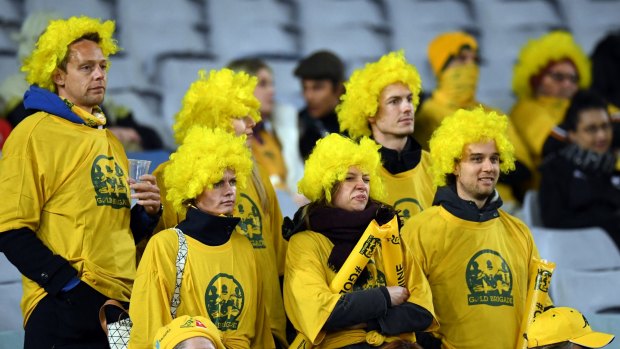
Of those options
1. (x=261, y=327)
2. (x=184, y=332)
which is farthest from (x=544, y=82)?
(x=184, y=332)

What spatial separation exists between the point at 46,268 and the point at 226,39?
4336mm

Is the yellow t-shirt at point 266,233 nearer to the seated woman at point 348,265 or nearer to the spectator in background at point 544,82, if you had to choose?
the seated woman at point 348,265

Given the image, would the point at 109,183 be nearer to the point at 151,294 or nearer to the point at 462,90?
the point at 151,294

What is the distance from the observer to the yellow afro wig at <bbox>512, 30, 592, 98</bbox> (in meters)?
8.73

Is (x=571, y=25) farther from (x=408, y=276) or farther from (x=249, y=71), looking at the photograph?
(x=408, y=276)

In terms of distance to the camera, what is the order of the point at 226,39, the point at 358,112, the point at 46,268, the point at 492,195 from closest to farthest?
the point at 46,268, the point at 492,195, the point at 358,112, the point at 226,39

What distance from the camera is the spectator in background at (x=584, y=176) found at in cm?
746

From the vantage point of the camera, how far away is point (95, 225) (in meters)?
5.00

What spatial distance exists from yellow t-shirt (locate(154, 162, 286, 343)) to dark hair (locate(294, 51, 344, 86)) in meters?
1.88

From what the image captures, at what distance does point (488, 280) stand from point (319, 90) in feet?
8.30

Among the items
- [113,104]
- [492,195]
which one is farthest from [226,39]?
[492,195]

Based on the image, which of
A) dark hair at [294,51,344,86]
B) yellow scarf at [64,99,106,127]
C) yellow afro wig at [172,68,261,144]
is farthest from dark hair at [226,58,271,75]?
yellow scarf at [64,99,106,127]

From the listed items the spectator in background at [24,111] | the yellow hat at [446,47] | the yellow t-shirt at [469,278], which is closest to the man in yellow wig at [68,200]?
the yellow t-shirt at [469,278]

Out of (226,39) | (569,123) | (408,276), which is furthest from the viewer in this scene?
(226,39)
